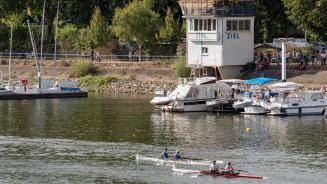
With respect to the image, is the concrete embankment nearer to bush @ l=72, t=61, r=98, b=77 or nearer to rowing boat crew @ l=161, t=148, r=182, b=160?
bush @ l=72, t=61, r=98, b=77

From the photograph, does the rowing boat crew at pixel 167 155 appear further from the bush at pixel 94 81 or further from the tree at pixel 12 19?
the tree at pixel 12 19

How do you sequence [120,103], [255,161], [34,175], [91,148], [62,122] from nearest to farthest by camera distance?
[34,175] → [255,161] → [91,148] → [62,122] → [120,103]

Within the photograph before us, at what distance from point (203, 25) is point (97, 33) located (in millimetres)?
22038

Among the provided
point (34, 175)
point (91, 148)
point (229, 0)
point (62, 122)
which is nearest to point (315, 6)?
point (229, 0)

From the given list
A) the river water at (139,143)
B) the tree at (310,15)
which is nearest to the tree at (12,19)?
the river water at (139,143)

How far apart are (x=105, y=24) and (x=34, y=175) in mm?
68548

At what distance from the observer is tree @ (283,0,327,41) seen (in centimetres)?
11606

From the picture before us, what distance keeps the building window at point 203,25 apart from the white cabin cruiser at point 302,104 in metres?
19.4

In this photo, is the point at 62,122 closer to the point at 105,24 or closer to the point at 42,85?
the point at 42,85

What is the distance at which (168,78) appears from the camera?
402ft

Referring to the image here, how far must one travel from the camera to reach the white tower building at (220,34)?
115m

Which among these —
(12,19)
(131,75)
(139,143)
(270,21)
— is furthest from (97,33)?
(139,143)

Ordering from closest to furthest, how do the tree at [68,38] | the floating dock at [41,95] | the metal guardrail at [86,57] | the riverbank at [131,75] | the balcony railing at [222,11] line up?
the riverbank at [131,75] → the balcony railing at [222,11] → the floating dock at [41,95] → the metal guardrail at [86,57] → the tree at [68,38]

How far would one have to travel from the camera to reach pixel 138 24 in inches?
5123
